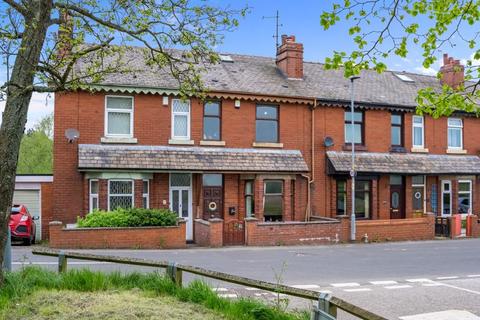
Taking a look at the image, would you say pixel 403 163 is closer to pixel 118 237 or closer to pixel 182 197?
pixel 182 197

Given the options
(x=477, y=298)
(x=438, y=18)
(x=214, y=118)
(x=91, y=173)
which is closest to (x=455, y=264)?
(x=477, y=298)

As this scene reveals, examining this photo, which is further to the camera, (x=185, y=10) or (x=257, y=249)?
(x=257, y=249)

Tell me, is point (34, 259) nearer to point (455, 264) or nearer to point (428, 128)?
point (455, 264)

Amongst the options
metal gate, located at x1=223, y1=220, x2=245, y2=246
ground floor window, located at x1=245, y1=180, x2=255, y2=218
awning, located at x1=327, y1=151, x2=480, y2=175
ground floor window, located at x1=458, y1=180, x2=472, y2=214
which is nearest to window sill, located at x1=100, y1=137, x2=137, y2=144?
metal gate, located at x1=223, y1=220, x2=245, y2=246

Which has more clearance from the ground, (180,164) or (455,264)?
(180,164)

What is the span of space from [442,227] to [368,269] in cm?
1286

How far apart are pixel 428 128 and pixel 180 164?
13.5 metres

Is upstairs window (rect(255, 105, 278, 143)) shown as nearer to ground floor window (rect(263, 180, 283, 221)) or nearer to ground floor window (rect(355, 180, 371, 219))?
ground floor window (rect(263, 180, 283, 221))

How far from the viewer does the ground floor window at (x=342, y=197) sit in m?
24.9

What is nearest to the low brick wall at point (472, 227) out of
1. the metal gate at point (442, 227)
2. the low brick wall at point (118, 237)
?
the metal gate at point (442, 227)

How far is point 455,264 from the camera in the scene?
1593cm

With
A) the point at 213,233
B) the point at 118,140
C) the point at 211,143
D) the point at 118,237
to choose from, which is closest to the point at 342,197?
the point at 211,143

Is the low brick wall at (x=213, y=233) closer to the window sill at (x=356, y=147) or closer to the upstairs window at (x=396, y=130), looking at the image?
the window sill at (x=356, y=147)

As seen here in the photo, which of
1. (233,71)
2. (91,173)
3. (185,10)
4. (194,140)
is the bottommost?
(91,173)
